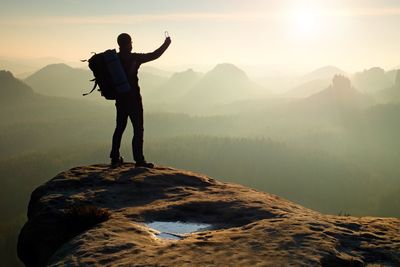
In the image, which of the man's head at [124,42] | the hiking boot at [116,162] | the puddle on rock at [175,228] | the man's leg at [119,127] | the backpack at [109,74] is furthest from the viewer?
the hiking boot at [116,162]

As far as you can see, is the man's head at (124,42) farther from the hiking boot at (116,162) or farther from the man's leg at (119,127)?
the hiking boot at (116,162)

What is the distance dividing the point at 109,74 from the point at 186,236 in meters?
6.47

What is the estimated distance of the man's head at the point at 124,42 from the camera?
1298 centimetres

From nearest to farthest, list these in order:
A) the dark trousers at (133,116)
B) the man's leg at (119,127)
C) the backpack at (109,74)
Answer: the backpack at (109,74)
the dark trousers at (133,116)
the man's leg at (119,127)

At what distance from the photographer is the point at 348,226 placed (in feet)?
26.9

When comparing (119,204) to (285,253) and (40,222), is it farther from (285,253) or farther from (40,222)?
(285,253)

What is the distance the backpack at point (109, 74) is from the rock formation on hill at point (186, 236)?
274 cm

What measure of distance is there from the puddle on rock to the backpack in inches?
205

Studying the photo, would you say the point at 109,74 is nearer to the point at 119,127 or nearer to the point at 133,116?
the point at 133,116

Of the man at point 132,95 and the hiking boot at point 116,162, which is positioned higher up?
the man at point 132,95

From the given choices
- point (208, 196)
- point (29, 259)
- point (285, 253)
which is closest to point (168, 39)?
point (208, 196)

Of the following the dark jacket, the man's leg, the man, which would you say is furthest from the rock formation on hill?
the dark jacket

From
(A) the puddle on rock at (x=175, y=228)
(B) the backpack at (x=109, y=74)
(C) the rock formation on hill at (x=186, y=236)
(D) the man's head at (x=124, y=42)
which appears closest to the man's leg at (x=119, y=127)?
(B) the backpack at (x=109, y=74)

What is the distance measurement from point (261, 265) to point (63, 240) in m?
4.72
